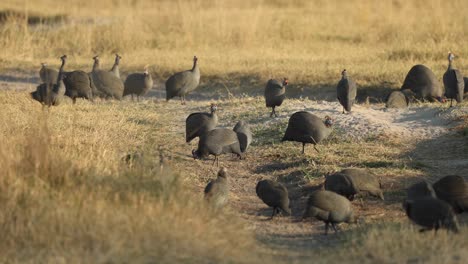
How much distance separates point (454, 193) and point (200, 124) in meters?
3.42

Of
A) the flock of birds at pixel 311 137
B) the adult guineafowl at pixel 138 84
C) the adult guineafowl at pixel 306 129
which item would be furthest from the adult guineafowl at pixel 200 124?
the adult guineafowl at pixel 138 84

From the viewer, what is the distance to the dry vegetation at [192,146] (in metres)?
5.98

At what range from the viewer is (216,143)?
30.8 feet

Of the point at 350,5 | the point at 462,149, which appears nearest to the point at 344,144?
the point at 462,149

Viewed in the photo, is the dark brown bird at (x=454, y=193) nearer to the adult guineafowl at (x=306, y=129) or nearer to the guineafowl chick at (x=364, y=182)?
the guineafowl chick at (x=364, y=182)

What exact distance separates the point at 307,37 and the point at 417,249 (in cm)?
1402

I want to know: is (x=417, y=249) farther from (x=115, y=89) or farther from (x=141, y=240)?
(x=115, y=89)

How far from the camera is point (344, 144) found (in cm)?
1038

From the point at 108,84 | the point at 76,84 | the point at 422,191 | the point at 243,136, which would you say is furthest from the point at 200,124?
the point at 108,84

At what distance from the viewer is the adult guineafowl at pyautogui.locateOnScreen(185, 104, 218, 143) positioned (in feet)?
33.0

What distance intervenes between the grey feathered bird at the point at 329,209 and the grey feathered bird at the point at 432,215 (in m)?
0.64

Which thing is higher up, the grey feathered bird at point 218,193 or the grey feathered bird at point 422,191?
the grey feathered bird at point 422,191

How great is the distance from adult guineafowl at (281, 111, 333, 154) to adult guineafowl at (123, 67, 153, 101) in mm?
4803

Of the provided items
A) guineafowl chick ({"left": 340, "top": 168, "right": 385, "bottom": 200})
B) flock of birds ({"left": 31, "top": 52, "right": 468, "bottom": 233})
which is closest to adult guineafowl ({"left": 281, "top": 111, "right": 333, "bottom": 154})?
flock of birds ({"left": 31, "top": 52, "right": 468, "bottom": 233})
